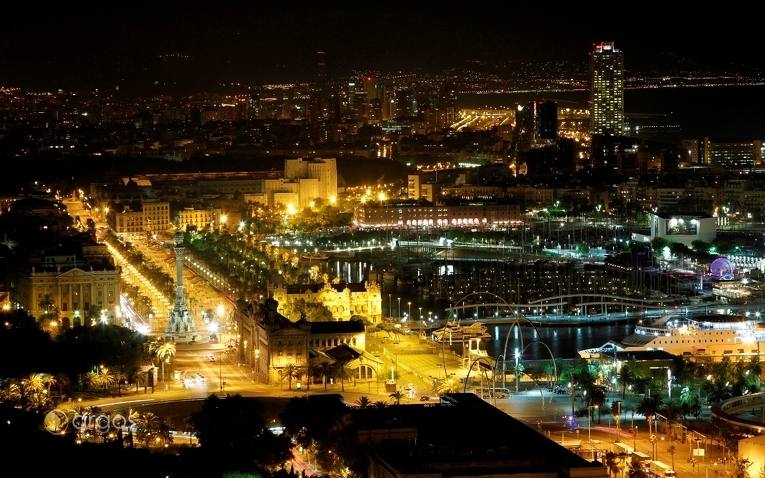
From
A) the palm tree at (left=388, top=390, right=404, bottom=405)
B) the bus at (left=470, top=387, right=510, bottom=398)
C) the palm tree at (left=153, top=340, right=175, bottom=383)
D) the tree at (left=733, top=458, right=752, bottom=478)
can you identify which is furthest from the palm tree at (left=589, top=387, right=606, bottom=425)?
the palm tree at (left=153, top=340, right=175, bottom=383)

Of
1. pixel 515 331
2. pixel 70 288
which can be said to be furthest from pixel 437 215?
pixel 70 288

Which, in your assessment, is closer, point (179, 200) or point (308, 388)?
point (308, 388)

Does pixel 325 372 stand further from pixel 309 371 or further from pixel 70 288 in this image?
pixel 70 288

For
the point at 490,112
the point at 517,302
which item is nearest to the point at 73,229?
the point at 517,302

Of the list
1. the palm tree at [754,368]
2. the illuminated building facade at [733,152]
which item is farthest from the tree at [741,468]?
the illuminated building facade at [733,152]

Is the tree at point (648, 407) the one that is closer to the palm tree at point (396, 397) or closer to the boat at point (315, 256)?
the palm tree at point (396, 397)

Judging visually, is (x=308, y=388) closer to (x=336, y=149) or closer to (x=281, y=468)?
(x=281, y=468)
